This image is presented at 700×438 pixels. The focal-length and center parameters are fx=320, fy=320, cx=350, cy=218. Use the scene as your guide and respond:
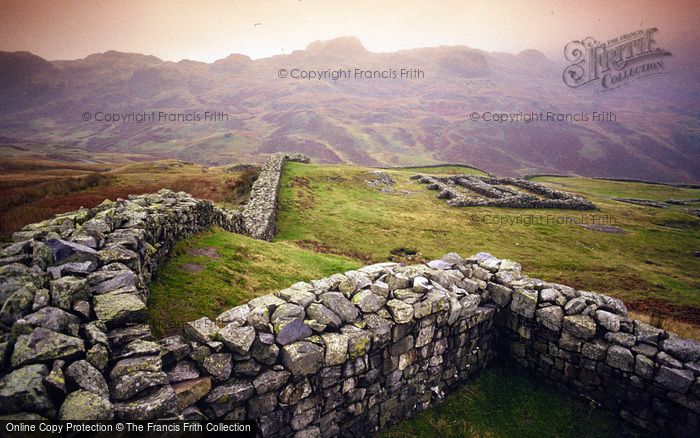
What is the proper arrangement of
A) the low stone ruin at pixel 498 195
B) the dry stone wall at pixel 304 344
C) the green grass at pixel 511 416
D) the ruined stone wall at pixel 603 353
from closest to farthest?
1. the dry stone wall at pixel 304 344
2. the ruined stone wall at pixel 603 353
3. the green grass at pixel 511 416
4. the low stone ruin at pixel 498 195

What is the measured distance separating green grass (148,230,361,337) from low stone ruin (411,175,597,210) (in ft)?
81.4

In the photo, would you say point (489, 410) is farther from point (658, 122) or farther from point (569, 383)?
point (658, 122)

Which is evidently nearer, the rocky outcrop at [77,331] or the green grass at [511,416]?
the rocky outcrop at [77,331]

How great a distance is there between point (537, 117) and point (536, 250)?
195839 mm

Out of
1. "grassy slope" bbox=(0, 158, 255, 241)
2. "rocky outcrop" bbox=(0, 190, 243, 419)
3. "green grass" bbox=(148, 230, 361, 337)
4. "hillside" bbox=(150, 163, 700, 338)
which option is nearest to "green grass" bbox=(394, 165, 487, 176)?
"hillside" bbox=(150, 163, 700, 338)

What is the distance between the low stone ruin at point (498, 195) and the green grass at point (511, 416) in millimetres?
27157

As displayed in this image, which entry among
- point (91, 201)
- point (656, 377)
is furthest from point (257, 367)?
point (91, 201)

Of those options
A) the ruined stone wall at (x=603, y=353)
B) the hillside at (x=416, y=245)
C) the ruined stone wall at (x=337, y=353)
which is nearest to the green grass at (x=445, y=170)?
the hillside at (x=416, y=245)

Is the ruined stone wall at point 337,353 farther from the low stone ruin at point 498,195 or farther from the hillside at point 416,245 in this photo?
the low stone ruin at point 498,195

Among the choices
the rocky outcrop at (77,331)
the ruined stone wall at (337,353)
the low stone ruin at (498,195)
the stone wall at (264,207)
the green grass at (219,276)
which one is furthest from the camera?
the low stone ruin at (498,195)

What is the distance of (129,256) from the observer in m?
6.71

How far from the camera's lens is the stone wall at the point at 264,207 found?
19211mm

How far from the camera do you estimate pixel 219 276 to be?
9.93m

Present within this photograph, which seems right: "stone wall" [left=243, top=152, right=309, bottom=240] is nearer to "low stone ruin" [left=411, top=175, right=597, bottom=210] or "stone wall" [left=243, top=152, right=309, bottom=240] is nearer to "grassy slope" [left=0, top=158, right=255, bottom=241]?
"grassy slope" [left=0, top=158, right=255, bottom=241]
